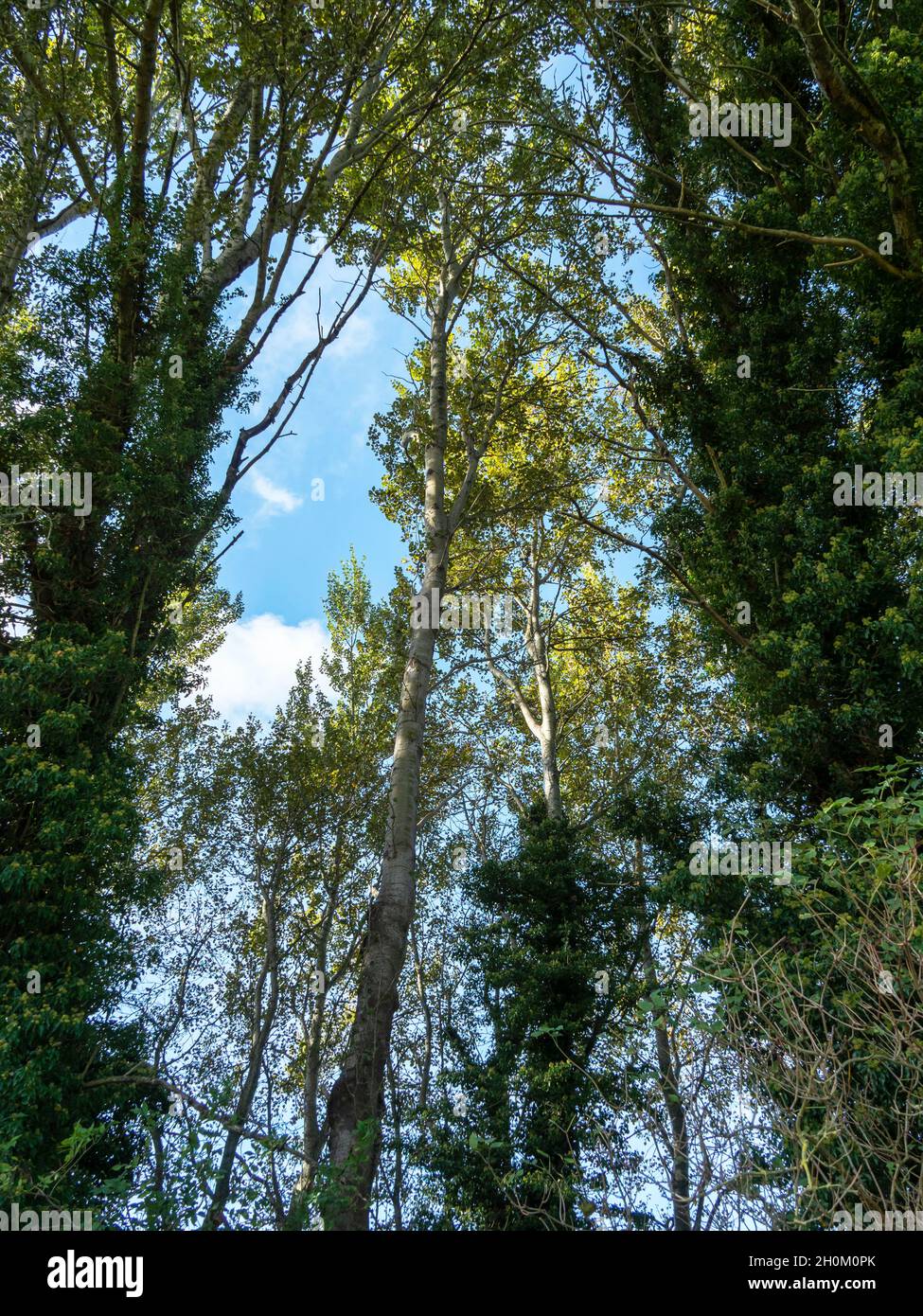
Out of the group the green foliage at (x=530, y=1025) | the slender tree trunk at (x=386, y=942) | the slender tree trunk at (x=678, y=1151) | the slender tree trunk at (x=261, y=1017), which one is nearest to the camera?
the slender tree trunk at (x=678, y=1151)

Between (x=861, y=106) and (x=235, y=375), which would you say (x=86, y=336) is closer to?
(x=235, y=375)

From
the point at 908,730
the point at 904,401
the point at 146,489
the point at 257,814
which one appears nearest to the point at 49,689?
the point at 146,489

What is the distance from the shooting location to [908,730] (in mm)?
7215

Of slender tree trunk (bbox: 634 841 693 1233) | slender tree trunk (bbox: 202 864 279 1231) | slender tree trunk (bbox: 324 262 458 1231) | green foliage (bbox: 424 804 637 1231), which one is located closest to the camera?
slender tree trunk (bbox: 634 841 693 1233)

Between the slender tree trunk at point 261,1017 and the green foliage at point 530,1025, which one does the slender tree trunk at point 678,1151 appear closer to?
→ the green foliage at point 530,1025

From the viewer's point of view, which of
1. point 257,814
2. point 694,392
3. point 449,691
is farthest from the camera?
point 449,691

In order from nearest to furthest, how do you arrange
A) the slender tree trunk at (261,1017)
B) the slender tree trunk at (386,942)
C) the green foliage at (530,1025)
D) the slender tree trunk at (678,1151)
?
the slender tree trunk at (678,1151), the slender tree trunk at (386,942), the green foliage at (530,1025), the slender tree trunk at (261,1017)

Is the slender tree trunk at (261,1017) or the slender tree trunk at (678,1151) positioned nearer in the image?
the slender tree trunk at (678,1151)

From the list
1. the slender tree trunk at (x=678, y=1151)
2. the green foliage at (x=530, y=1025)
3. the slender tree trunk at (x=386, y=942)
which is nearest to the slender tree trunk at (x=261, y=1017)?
the slender tree trunk at (x=386, y=942)

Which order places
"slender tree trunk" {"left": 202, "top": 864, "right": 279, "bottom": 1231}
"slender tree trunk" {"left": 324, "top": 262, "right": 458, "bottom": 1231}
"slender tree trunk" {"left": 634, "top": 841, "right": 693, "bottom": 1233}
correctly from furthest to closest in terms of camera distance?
"slender tree trunk" {"left": 202, "top": 864, "right": 279, "bottom": 1231}
"slender tree trunk" {"left": 324, "top": 262, "right": 458, "bottom": 1231}
"slender tree trunk" {"left": 634, "top": 841, "right": 693, "bottom": 1233}

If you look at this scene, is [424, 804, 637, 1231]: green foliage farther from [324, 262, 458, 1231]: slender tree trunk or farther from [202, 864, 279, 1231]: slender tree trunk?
[202, 864, 279, 1231]: slender tree trunk

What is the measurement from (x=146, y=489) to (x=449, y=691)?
812 cm

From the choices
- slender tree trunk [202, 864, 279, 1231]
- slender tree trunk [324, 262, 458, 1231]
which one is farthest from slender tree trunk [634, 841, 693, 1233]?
slender tree trunk [202, 864, 279, 1231]

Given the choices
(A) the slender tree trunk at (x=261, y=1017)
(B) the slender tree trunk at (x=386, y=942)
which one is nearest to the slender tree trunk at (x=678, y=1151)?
(B) the slender tree trunk at (x=386, y=942)
